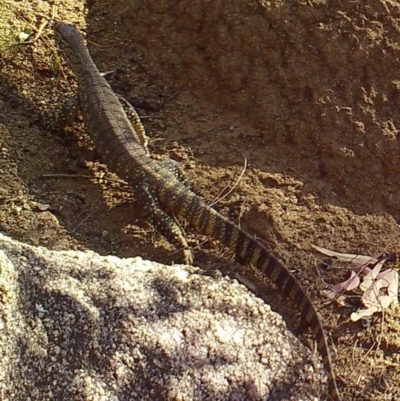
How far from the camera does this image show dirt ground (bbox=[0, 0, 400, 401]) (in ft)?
15.6

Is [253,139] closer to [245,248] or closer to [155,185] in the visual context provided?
[155,185]

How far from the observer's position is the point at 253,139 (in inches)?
224

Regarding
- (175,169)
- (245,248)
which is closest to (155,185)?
(175,169)

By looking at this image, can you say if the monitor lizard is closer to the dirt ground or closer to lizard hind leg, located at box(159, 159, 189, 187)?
lizard hind leg, located at box(159, 159, 189, 187)

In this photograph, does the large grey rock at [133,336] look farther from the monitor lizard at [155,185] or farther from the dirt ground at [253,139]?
the dirt ground at [253,139]

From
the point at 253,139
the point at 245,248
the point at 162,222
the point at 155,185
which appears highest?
the point at 253,139

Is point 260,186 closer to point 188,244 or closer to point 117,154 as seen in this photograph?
point 188,244

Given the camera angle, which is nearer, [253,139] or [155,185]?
[155,185]

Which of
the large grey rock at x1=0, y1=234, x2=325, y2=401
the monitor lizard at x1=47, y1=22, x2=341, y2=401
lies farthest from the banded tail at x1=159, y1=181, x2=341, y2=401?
the large grey rock at x1=0, y1=234, x2=325, y2=401

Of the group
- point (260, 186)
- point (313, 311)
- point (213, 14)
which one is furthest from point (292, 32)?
point (313, 311)

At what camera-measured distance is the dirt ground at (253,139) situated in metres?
4.75

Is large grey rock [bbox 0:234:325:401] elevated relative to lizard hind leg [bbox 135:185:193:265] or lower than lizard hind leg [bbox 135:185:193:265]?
elevated

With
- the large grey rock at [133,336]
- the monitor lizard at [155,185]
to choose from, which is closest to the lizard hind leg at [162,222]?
the monitor lizard at [155,185]

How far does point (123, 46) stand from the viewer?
679 cm
